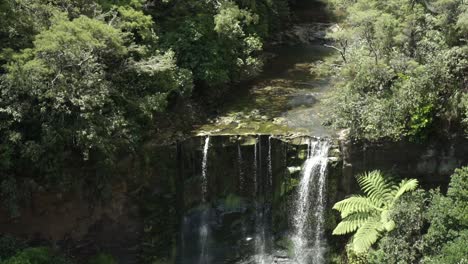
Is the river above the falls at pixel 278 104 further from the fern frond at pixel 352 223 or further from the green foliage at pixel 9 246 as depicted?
the green foliage at pixel 9 246

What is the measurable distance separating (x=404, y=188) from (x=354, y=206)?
1.26 m

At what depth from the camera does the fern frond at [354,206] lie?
11781mm

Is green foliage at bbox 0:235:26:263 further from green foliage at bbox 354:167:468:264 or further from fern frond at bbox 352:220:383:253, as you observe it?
green foliage at bbox 354:167:468:264

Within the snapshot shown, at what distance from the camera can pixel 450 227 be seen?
10477 mm

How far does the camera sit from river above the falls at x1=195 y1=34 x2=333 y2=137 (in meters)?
14.3

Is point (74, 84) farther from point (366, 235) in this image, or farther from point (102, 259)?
A: point (366, 235)

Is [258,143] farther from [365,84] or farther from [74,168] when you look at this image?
[74,168]

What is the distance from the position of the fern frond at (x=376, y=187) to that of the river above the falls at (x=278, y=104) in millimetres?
2002

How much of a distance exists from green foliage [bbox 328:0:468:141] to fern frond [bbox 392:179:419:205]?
120cm

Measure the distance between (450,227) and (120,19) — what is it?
33.2 feet

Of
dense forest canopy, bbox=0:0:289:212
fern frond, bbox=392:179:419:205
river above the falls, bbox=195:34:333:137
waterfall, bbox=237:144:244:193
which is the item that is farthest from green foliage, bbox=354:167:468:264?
dense forest canopy, bbox=0:0:289:212

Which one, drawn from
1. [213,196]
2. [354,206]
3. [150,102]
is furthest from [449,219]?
[150,102]

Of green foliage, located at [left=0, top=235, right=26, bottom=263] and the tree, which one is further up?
the tree

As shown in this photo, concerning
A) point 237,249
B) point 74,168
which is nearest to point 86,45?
point 74,168
